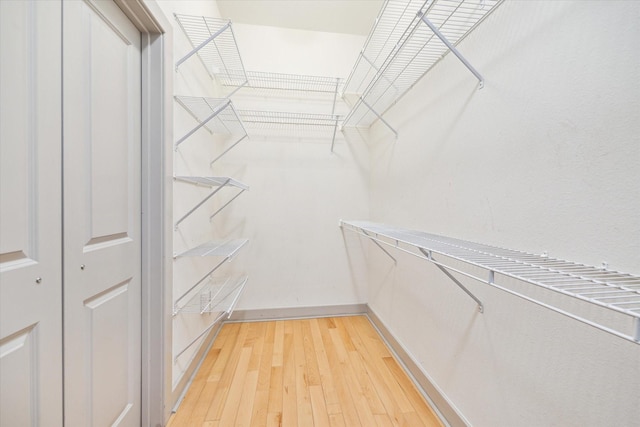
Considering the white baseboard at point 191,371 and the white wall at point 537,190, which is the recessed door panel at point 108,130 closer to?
the white baseboard at point 191,371

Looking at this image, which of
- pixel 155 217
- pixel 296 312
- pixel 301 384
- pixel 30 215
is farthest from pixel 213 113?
pixel 296 312

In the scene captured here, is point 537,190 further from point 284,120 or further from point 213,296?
point 284,120

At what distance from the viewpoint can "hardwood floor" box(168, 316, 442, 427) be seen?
A: 3.85ft

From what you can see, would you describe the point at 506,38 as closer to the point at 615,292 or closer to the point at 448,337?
the point at 615,292

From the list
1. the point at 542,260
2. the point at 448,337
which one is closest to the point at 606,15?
the point at 542,260

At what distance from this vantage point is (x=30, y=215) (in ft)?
2.00

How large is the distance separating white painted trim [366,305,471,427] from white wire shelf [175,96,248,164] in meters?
1.77

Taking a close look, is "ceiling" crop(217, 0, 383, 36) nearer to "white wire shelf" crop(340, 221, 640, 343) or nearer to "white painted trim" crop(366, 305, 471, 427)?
"white wire shelf" crop(340, 221, 640, 343)

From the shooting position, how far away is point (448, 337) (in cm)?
115

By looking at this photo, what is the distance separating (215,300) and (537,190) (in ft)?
5.57

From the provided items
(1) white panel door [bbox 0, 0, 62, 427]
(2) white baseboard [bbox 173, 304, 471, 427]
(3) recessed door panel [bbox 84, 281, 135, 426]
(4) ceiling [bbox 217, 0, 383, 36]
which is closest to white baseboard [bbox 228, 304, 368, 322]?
(2) white baseboard [bbox 173, 304, 471, 427]

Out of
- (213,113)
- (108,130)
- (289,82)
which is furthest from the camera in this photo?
(289,82)

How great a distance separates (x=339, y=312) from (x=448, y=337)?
1199 millimetres

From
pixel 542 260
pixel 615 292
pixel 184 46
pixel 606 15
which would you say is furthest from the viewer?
pixel 184 46
